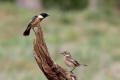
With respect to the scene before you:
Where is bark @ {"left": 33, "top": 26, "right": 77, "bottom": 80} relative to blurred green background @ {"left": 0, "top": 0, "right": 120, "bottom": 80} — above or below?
above

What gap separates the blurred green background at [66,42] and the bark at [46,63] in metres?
3.62

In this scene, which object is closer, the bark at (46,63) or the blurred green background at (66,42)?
the bark at (46,63)

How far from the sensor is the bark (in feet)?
21.7

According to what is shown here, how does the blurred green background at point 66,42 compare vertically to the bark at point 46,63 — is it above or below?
below

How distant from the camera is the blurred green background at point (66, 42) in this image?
11453 mm

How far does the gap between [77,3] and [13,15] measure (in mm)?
11521

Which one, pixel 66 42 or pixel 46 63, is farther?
pixel 66 42

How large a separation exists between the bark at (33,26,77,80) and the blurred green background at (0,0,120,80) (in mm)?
3625

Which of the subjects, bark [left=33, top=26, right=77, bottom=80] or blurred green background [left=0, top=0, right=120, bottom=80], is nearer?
bark [left=33, top=26, right=77, bottom=80]

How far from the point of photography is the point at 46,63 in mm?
6637

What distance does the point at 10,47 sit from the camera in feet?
45.5

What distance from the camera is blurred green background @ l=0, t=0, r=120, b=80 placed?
11453 millimetres

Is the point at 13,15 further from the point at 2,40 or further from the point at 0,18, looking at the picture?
the point at 2,40

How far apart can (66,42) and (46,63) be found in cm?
879
